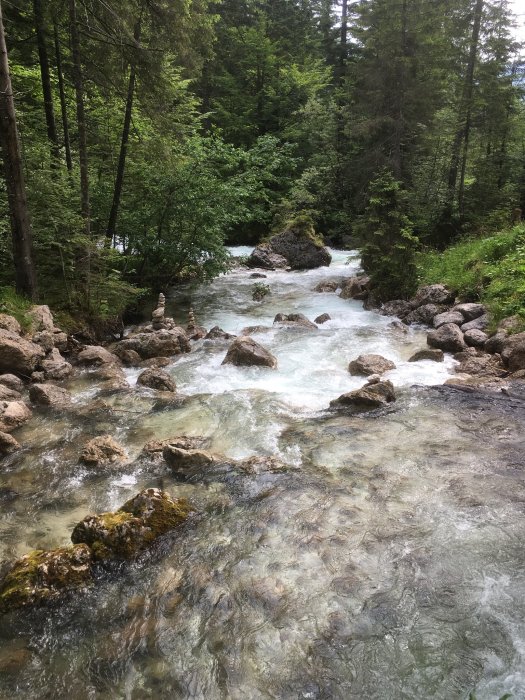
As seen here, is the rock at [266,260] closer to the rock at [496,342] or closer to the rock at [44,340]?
the rock at [496,342]

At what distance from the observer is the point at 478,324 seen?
38.1ft

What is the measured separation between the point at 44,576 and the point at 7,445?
2.83 m

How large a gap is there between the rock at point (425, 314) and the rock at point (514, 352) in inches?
141

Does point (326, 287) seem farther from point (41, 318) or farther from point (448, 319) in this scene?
point (41, 318)

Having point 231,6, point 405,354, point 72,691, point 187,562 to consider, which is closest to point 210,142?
point 405,354

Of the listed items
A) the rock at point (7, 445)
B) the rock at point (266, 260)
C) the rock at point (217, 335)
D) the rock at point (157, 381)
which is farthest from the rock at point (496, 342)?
the rock at point (266, 260)

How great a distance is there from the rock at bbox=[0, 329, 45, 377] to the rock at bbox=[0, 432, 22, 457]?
2.32 m

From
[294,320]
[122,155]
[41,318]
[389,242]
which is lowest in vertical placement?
[294,320]

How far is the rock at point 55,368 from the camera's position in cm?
888

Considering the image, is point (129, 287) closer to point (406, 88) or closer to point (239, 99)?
point (406, 88)

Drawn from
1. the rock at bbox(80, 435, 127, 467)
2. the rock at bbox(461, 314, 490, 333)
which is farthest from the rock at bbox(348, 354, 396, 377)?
the rock at bbox(80, 435, 127, 467)

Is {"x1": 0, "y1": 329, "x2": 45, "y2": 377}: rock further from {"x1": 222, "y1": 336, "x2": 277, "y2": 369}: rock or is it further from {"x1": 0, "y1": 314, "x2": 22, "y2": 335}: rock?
{"x1": 222, "y1": 336, "x2": 277, "y2": 369}: rock

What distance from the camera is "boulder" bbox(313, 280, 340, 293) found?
1836 cm

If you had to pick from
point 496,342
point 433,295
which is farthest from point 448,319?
point 496,342
